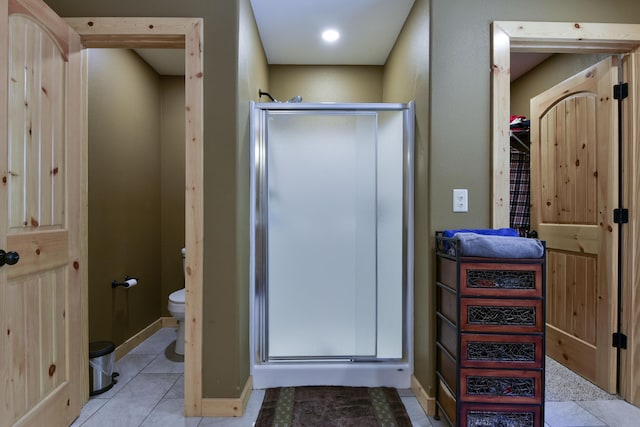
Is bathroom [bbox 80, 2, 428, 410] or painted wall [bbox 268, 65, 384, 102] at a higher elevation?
painted wall [bbox 268, 65, 384, 102]

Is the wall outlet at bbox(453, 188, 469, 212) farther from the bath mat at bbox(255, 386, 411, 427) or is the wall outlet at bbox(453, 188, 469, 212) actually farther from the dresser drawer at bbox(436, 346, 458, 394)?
the bath mat at bbox(255, 386, 411, 427)

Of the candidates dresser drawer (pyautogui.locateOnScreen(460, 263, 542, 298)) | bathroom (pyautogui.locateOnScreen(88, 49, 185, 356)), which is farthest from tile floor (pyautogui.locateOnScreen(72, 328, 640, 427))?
dresser drawer (pyautogui.locateOnScreen(460, 263, 542, 298))

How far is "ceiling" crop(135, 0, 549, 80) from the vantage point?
2.33 metres

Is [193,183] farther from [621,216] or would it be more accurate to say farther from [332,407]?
[621,216]

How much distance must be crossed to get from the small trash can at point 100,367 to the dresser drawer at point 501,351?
6.69ft

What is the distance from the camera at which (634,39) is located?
1.99 meters

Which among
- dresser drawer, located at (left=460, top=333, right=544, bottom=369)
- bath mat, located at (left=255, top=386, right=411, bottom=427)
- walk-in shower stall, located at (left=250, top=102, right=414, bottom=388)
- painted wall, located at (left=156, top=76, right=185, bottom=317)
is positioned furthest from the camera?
painted wall, located at (left=156, top=76, right=185, bottom=317)

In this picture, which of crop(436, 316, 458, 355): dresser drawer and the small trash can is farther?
the small trash can

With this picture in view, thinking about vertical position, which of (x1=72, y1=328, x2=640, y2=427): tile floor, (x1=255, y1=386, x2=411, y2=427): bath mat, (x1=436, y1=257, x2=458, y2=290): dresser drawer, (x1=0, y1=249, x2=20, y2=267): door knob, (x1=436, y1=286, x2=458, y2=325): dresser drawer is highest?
(x1=0, y1=249, x2=20, y2=267): door knob

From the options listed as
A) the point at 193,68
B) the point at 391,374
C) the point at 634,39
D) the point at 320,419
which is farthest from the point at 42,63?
the point at 634,39

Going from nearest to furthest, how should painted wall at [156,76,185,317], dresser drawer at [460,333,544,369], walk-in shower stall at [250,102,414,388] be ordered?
dresser drawer at [460,333,544,369], walk-in shower stall at [250,102,414,388], painted wall at [156,76,185,317]

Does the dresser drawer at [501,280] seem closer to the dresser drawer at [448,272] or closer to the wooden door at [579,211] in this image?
the dresser drawer at [448,272]

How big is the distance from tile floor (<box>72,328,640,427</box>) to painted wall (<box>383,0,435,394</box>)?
1.11 ft

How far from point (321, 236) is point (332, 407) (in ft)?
3.22
